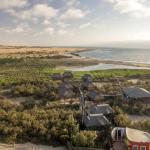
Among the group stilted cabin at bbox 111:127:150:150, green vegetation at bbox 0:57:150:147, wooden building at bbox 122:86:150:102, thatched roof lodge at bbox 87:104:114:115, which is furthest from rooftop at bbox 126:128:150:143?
wooden building at bbox 122:86:150:102

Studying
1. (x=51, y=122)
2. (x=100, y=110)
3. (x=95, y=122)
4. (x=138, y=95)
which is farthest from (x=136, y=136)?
(x=138, y=95)

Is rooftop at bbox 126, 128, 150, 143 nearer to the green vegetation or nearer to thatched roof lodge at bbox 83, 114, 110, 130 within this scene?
the green vegetation

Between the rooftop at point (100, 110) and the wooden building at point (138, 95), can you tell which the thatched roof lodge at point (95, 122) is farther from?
the wooden building at point (138, 95)

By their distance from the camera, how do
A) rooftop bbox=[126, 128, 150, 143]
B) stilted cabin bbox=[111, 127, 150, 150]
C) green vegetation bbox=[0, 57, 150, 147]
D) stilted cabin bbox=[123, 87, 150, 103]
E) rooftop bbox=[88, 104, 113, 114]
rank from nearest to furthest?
stilted cabin bbox=[111, 127, 150, 150]
rooftop bbox=[126, 128, 150, 143]
green vegetation bbox=[0, 57, 150, 147]
rooftop bbox=[88, 104, 113, 114]
stilted cabin bbox=[123, 87, 150, 103]

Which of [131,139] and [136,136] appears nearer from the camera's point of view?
[131,139]

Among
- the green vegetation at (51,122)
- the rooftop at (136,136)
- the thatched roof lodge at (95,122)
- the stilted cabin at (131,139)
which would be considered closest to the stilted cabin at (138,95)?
the green vegetation at (51,122)

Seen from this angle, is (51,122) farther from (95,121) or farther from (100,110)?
(100,110)
